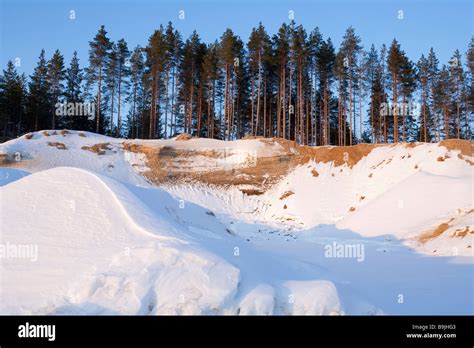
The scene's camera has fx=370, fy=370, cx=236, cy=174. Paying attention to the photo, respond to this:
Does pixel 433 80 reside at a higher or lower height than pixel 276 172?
higher

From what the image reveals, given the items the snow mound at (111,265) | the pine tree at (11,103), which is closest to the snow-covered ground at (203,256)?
the snow mound at (111,265)

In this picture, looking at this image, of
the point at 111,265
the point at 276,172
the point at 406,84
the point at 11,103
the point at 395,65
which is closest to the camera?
the point at 111,265

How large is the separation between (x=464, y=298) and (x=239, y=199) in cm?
2461

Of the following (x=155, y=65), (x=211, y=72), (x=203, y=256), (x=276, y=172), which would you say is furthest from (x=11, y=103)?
(x=203, y=256)

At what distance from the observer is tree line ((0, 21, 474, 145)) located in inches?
1625

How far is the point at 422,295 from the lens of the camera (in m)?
8.44

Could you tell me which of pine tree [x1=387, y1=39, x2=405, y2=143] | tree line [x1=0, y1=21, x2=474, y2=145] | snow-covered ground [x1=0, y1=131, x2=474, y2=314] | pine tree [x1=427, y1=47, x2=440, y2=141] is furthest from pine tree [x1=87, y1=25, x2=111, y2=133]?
pine tree [x1=427, y1=47, x2=440, y2=141]

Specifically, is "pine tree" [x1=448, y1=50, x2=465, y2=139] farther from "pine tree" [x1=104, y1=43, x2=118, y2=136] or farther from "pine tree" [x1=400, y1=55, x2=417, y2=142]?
"pine tree" [x1=104, y1=43, x2=118, y2=136]

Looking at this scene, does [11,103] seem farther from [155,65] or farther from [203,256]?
[203,256]

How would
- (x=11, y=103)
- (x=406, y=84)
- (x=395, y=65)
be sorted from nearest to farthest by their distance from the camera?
(x=395, y=65), (x=406, y=84), (x=11, y=103)

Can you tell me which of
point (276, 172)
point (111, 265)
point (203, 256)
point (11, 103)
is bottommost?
point (111, 265)

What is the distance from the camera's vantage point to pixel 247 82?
1774 inches

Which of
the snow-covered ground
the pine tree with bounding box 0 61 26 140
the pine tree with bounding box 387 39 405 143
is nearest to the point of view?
the snow-covered ground
